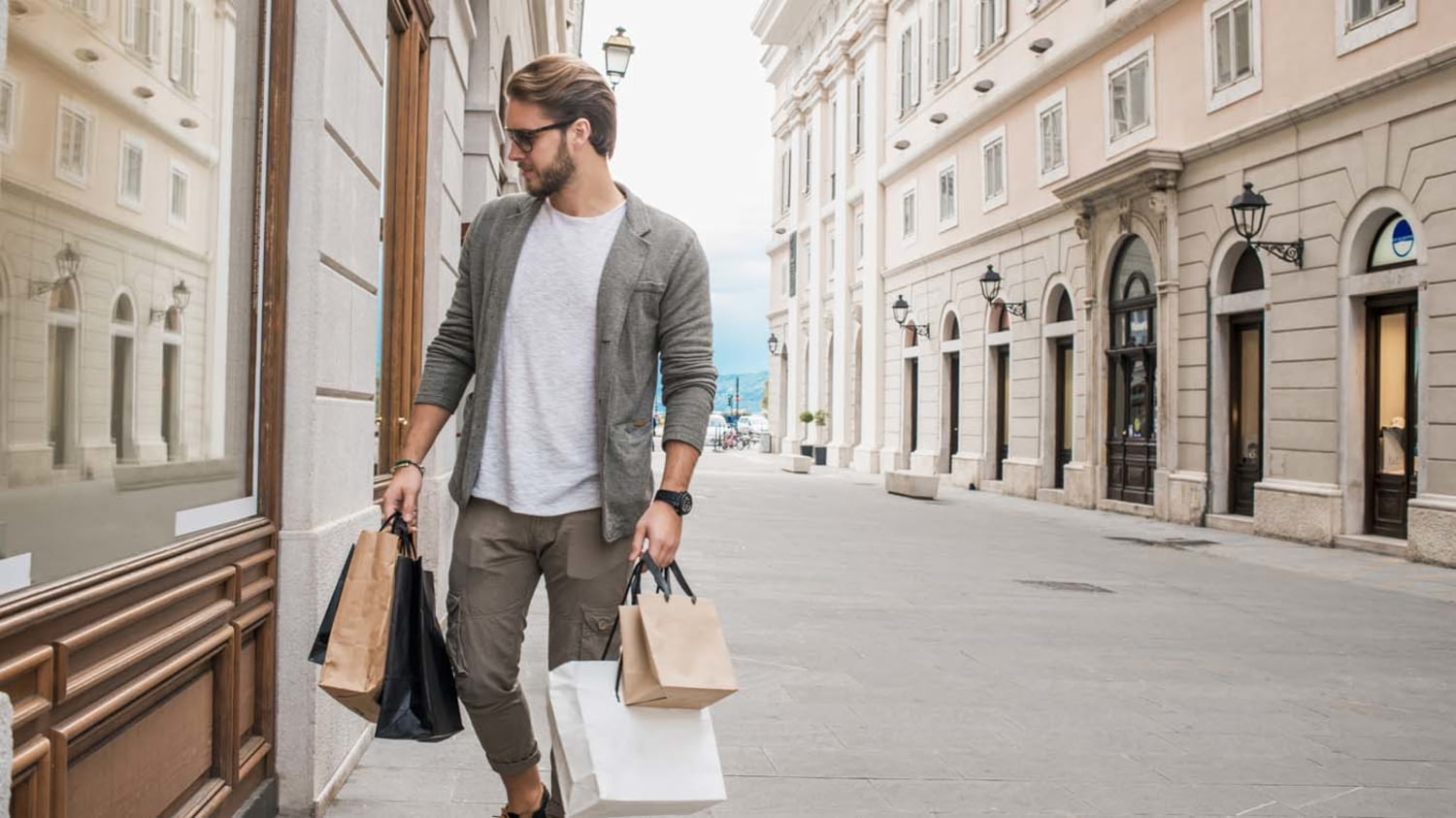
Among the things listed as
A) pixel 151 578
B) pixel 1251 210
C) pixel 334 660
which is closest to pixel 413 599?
pixel 334 660

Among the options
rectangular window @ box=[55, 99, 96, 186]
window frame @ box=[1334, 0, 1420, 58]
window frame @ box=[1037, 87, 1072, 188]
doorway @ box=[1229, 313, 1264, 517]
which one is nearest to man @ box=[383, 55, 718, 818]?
rectangular window @ box=[55, 99, 96, 186]

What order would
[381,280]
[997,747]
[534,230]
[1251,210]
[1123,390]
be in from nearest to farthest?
[534,230] < [997,747] < [381,280] < [1251,210] < [1123,390]

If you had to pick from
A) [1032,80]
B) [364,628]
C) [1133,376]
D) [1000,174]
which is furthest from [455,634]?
[1000,174]

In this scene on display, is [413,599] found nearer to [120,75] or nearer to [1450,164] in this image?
[120,75]

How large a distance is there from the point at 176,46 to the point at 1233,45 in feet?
56.2

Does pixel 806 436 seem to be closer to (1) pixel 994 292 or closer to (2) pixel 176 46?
(1) pixel 994 292

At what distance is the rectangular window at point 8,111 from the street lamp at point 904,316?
28.0 meters

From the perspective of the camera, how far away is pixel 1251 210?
16.5m

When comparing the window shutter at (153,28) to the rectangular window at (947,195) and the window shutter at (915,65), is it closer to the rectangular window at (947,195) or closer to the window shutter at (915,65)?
the rectangular window at (947,195)

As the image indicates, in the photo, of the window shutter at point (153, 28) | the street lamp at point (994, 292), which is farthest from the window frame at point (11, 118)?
the street lamp at point (994, 292)

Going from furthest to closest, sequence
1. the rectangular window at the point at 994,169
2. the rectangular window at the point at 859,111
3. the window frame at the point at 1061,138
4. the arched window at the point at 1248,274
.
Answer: the rectangular window at the point at 859,111 < the rectangular window at the point at 994,169 < the window frame at the point at 1061,138 < the arched window at the point at 1248,274

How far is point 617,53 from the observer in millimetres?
17531

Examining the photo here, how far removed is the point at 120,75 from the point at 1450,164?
13696 millimetres

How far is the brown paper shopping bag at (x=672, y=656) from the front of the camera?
2521mm
